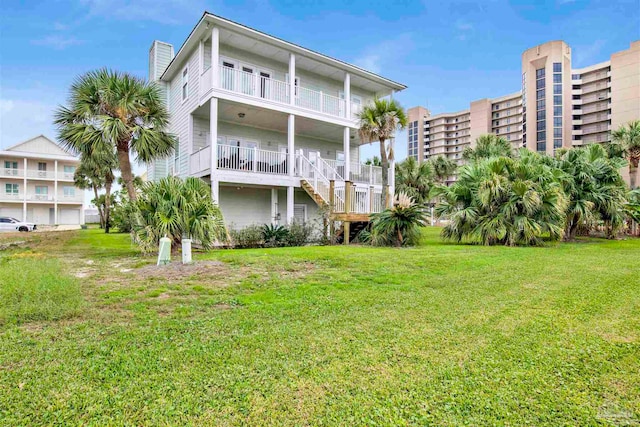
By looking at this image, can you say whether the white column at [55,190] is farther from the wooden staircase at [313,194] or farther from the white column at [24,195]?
the wooden staircase at [313,194]

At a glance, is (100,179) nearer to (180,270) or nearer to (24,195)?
(24,195)

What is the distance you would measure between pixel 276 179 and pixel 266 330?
11.9 meters

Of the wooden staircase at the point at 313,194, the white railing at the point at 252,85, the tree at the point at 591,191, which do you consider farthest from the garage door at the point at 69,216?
the tree at the point at 591,191

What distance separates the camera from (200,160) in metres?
15.2

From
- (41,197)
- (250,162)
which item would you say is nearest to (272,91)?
(250,162)

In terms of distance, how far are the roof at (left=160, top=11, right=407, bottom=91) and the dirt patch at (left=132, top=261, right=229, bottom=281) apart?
400 inches

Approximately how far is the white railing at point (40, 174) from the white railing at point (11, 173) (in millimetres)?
688

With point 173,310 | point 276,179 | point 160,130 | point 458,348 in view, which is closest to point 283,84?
point 276,179

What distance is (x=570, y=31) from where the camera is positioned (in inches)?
2608

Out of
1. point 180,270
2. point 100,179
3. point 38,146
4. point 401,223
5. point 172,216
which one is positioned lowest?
point 180,270

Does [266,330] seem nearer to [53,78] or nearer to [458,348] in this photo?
[458,348]

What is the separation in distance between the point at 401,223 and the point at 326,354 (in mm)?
9308

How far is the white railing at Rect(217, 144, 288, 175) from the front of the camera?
14.3 metres

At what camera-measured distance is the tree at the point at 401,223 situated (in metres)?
11.9
